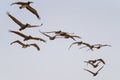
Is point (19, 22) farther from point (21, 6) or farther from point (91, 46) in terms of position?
point (91, 46)

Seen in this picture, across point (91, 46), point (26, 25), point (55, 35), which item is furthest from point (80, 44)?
point (26, 25)

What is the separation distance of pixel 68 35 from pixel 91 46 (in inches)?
198

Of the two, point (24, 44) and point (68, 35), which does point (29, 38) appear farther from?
point (68, 35)

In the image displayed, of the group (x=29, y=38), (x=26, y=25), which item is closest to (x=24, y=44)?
(x=29, y=38)

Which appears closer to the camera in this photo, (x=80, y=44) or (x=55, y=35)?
(x=55, y=35)

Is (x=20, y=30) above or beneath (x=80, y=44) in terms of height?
beneath

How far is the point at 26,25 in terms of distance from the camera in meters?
25.2

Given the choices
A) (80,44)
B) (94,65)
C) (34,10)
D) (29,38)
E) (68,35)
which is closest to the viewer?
(34,10)

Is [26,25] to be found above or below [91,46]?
below

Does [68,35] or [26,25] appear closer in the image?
[26,25]

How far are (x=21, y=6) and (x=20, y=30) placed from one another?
1.43 m

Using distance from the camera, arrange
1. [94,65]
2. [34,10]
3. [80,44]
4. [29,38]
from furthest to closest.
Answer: [94,65] < [80,44] < [29,38] < [34,10]

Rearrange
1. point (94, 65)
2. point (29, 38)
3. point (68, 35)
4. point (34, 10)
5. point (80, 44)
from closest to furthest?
point (34, 10), point (29, 38), point (68, 35), point (80, 44), point (94, 65)

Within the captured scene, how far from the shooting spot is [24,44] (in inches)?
1128
